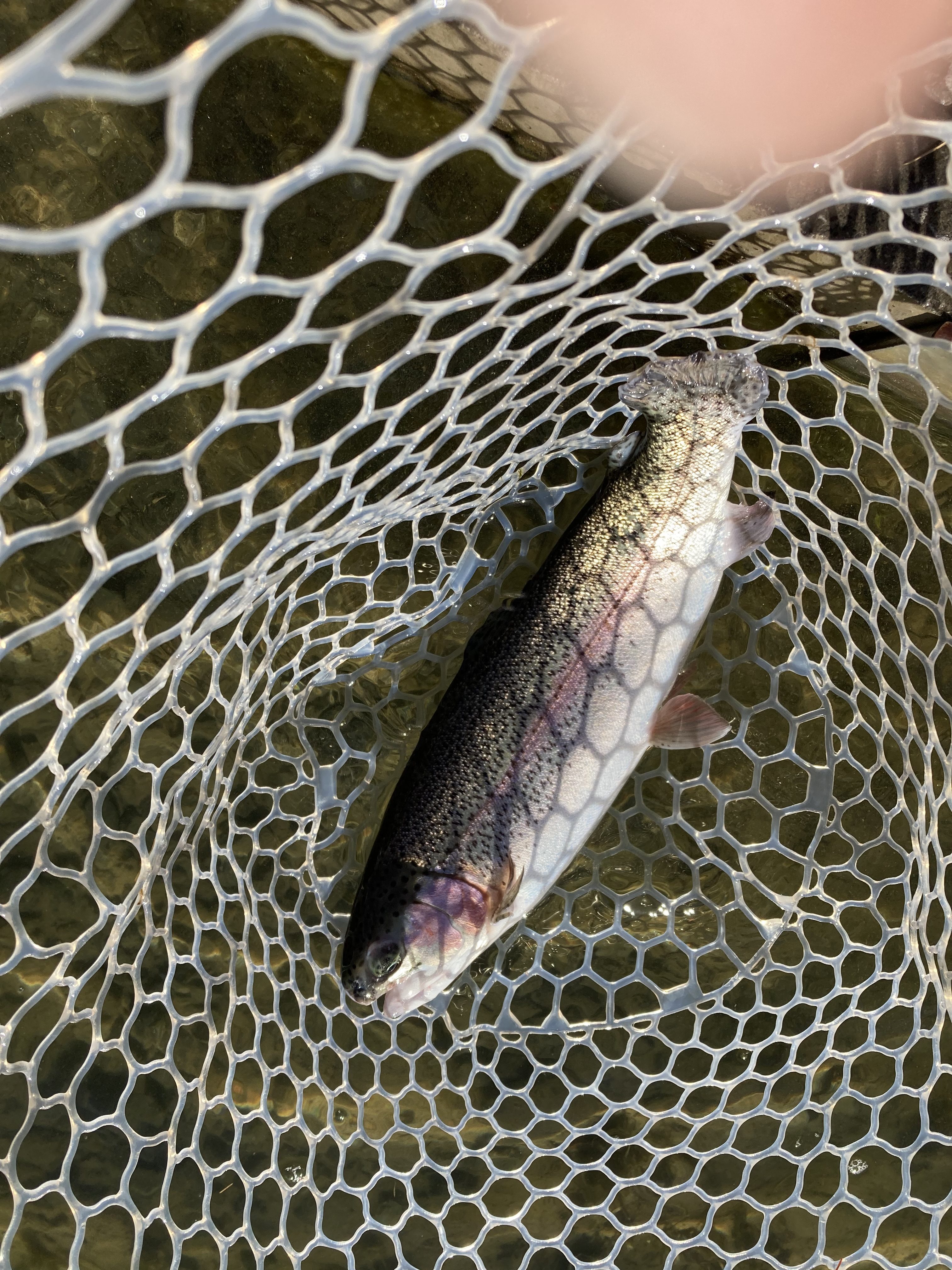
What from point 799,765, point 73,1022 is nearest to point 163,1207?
point 73,1022

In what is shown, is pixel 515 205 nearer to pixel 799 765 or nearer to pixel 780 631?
pixel 780 631

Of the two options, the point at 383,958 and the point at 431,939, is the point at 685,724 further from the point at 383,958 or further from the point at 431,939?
the point at 383,958

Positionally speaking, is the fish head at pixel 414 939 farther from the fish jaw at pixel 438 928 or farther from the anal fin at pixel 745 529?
the anal fin at pixel 745 529

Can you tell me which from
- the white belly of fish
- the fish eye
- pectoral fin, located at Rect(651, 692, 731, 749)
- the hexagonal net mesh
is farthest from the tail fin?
the fish eye

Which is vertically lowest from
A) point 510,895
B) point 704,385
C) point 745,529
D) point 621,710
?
point 510,895

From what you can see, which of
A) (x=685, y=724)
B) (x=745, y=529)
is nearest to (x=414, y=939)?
(x=685, y=724)

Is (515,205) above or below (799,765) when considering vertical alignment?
above

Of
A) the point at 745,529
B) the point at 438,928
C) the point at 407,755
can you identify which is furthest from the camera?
the point at 407,755
